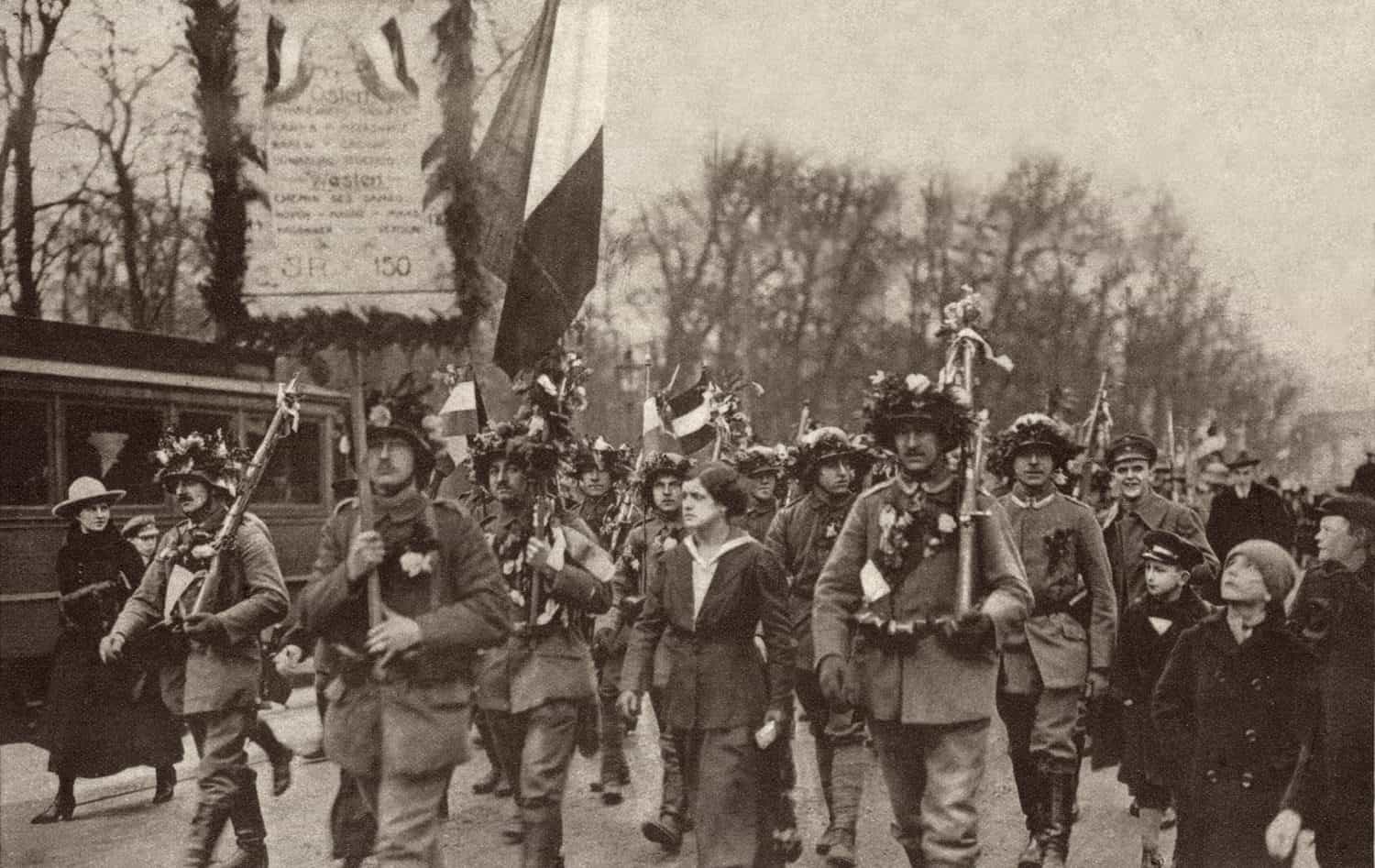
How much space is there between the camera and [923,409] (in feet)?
17.9

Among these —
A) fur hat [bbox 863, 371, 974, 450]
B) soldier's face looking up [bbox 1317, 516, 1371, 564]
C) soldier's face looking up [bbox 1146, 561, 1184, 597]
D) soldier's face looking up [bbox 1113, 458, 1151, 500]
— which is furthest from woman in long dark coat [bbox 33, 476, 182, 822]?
soldier's face looking up [bbox 1317, 516, 1371, 564]

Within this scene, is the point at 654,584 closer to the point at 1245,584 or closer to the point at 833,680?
the point at 833,680

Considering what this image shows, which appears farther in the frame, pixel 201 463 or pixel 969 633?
pixel 201 463

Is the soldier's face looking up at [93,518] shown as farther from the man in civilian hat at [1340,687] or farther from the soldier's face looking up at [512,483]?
the man in civilian hat at [1340,687]

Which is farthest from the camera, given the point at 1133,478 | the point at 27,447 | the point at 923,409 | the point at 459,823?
the point at 27,447

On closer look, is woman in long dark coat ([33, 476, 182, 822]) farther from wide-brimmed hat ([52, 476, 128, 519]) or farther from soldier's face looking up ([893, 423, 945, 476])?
soldier's face looking up ([893, 423, 945, 476])

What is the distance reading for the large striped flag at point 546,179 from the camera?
7250 mm

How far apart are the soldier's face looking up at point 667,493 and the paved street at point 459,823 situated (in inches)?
72.4

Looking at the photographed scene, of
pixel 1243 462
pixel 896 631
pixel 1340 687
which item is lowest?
pixel 1340 687

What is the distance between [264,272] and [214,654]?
2068mm

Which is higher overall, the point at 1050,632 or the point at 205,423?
the point at 205,423

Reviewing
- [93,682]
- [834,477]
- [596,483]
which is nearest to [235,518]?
[93,682]

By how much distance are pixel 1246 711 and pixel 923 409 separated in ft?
5.82

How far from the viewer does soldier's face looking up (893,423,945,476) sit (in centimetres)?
545
